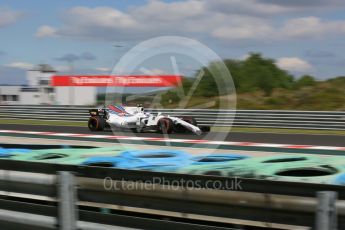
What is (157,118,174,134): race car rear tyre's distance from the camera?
14.9 meters

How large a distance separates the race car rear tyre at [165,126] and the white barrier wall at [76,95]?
32429 mm

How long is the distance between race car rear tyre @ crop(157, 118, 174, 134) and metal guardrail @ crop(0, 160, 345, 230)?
1061 cm

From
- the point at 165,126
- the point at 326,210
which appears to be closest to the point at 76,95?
the point at 165,126

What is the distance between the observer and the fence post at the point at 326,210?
8.46 ft

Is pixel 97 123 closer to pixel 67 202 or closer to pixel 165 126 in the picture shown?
pixel 165 126

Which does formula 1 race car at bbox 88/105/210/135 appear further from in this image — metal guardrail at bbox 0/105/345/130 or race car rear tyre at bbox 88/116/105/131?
race car rear tyre at bbox 88/116/105/131

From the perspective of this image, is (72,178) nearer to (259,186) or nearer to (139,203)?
(139,203)

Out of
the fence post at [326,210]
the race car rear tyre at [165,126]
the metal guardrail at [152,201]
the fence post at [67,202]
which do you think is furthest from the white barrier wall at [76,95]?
the fence post at [326,210]

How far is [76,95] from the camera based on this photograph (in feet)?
170

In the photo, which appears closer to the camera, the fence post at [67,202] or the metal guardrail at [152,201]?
the metal guardrail at [152,201]

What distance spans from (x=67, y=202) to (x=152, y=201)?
653 millimetres

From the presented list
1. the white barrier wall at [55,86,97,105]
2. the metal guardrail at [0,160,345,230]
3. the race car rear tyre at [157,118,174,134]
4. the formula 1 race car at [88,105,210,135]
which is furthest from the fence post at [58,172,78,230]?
the white barrier wall at [55,86,97,105]

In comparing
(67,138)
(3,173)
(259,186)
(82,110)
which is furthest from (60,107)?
(259,186)

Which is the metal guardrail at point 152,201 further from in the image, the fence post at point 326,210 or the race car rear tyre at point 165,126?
the race car rear tyre at point 165,126
